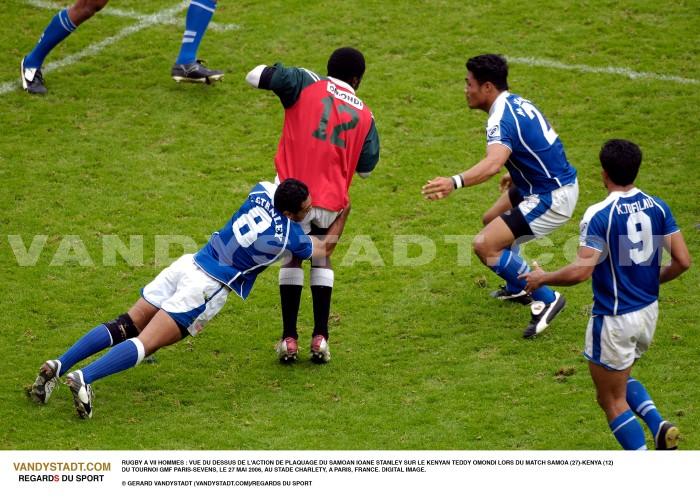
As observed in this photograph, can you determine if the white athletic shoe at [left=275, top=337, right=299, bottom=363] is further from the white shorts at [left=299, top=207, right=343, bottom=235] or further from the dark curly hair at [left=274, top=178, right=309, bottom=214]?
the dark curly hair at [left=274, top=178, right=309, bottom=214]

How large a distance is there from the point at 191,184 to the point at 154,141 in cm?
94

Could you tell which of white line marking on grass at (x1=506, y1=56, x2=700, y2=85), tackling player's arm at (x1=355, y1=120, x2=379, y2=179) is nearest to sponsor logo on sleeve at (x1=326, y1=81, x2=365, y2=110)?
tackling player's arm at (x1=355, y1=120, x2=379, y2=179)

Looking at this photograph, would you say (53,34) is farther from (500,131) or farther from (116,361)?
(500,131)

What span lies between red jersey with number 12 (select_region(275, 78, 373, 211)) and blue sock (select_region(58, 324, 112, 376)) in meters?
1.80

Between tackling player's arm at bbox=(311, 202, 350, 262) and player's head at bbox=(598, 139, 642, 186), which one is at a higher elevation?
player's head at bbox=(598, 139, 642, 186)

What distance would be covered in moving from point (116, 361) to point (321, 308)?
5.63 feet

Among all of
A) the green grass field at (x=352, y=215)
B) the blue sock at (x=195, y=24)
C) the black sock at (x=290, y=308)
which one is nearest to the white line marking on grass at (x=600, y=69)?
the green grass field at (x=352, y=215)

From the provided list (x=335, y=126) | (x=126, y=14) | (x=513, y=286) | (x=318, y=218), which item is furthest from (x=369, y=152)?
(x=126, y=14)

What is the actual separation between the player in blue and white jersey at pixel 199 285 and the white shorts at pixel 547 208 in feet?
5.97

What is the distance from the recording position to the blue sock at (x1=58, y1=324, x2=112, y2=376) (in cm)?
795

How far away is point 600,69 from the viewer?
12898 mm

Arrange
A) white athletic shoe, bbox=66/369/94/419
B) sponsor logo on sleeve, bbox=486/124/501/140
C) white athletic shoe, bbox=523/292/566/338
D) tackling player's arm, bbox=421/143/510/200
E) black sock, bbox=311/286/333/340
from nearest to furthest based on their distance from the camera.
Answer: white athletic shoe, bbox=66/369/94/419 → tackling player's arm, bbox=421/143/510/200 → sponsor logo on sleeve, bbox=486/124/501/140 → black sock, bbox=311/286/333/340 → white athletic shoe, bbox=523/292/566/338

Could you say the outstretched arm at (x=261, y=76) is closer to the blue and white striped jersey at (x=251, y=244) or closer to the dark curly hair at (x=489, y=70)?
the blue and white striped jersey at (x=251, y=244)
